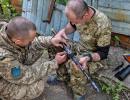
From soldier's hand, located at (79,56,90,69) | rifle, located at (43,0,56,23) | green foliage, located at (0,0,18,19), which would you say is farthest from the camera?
green foliage, located at (0,0,18,19)

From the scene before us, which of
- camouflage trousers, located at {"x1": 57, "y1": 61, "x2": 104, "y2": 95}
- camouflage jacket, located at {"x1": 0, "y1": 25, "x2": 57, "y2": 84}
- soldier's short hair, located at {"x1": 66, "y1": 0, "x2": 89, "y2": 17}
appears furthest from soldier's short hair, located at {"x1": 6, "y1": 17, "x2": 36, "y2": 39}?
camouflage trousers, located at {"x1": 57, "y1": 61, "x2": 104, "y2": 95}

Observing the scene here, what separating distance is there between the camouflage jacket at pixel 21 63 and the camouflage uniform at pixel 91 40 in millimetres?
413

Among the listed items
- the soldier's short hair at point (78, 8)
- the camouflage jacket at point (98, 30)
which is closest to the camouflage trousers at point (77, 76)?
the camouflage jacket at point (98, 30)

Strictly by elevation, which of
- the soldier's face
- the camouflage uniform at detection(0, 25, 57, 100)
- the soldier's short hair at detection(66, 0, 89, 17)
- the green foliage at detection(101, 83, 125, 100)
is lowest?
the green foliage at detection(101, 83, 125, 100)

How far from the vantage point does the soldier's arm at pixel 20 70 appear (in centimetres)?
373

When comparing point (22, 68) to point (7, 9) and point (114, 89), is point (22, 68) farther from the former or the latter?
point (7, 9)

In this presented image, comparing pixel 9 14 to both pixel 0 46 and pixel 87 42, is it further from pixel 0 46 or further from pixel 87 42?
pixel 0 46

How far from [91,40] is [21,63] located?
1003 mm

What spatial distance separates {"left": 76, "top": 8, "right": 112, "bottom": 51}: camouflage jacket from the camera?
14.2 feet

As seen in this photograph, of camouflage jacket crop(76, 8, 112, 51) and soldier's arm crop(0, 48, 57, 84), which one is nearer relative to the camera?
soldier's arm crop(0, 48, 57, 84)

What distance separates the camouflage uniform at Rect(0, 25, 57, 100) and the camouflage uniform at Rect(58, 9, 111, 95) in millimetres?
409

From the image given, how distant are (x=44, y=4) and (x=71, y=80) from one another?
77.7 inches

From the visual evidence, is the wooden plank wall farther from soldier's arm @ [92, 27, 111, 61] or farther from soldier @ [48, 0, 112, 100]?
soldier's arm @ [92, 27, 111, 61]

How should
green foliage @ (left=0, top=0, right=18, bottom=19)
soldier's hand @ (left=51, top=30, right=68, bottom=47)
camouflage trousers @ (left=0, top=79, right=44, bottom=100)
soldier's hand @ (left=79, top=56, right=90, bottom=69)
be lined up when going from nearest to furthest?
camouflage trousers @ (left=0, top=79, right=44, bottom=100) → soldier's hand @ (left=79, top=56, right=90, bottom=69) → soldier's hand @ (left=51, top=30, right=68, bottom=47) → green foliage @ (left=0, top=0, right=18, bottom=19)
